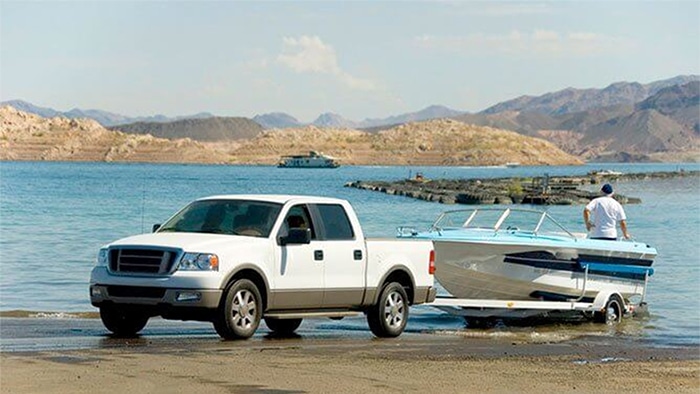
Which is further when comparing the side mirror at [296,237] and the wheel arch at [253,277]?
the side mirror at [296,237]

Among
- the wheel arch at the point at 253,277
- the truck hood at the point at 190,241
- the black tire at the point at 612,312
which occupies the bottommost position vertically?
the black tire at the point at 612,312

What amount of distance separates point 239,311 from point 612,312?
9.23 metres

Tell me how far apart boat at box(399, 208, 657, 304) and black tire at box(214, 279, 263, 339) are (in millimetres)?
6187

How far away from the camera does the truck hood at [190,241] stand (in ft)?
52.0

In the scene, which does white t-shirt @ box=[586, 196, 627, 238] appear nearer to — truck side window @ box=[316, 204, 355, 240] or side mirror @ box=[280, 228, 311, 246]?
truck side window @ box=[316, 204, 355, 240]

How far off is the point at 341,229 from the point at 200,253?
8.36 feet

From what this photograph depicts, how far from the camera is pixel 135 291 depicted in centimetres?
1580

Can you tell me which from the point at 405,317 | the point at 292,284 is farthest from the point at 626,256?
the point at 292,284

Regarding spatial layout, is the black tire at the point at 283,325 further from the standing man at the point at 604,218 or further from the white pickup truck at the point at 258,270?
the standing man at the point at 604,218

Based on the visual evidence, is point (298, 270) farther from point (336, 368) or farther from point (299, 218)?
point (336, 368)

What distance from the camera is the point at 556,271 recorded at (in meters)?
22.7

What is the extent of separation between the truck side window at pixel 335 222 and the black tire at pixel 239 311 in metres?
1.64

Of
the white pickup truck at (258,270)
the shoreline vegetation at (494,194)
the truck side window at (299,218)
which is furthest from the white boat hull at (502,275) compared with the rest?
the shoreline vegetation at (494,194)

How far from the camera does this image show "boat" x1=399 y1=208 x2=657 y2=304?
872 inches
